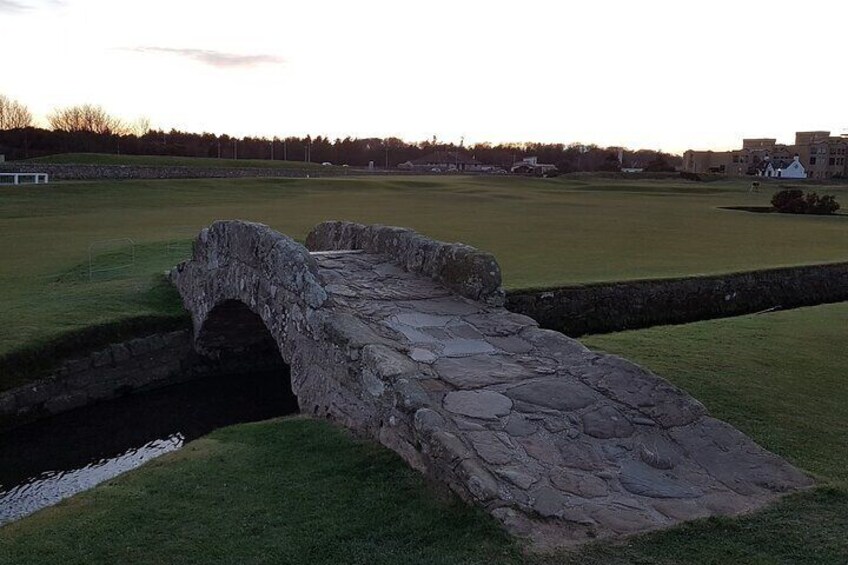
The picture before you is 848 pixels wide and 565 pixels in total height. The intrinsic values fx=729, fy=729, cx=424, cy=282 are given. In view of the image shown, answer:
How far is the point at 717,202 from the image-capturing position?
52.3 metres

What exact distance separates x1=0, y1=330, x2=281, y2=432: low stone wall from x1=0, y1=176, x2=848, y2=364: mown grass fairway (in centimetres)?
71

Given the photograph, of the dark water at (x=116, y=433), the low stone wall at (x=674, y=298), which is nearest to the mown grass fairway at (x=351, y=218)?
the low stone wall at (x=674, y=298)

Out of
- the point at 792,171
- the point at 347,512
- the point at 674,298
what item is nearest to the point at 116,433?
the point at 347,512

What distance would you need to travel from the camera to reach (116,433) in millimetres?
11578

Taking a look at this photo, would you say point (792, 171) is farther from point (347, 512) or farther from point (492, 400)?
point (347, 512)

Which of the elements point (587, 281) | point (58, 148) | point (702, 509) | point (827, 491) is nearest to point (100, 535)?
point (702, 509)

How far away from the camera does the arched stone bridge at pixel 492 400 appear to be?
18.6 feet

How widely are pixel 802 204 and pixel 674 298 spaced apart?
3090 centimetres

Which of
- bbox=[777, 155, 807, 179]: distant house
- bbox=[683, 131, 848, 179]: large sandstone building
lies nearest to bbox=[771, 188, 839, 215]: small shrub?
bbox=[777, 155, 807, 179]: distant house

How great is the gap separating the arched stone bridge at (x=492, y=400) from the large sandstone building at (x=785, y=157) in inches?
4533

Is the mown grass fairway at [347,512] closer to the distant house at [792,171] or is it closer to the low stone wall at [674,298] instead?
the low stone wall at [674,298]

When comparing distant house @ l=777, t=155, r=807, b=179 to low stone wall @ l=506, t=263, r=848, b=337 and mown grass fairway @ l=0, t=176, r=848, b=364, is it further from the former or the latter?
low stone wall @ l=506, t=263, r=848, b=337

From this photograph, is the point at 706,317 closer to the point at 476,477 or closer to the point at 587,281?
the point at 587,281

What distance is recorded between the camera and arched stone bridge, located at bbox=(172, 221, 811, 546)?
18.6 feet
